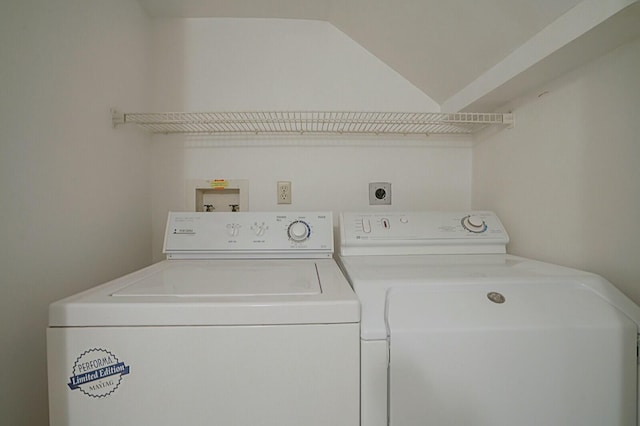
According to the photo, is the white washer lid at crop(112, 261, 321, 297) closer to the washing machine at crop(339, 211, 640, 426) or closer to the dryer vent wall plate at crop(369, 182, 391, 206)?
the washing machine at crop(339, 211, 640, 426)

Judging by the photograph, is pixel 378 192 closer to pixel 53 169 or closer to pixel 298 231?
pixel 298 231

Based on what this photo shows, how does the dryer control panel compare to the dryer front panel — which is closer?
the dryer front panel

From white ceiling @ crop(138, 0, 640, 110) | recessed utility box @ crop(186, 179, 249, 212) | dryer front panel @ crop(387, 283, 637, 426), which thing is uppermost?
white ceiling @ crop(138, 0, 640, 110)

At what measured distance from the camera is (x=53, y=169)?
748 millimetres

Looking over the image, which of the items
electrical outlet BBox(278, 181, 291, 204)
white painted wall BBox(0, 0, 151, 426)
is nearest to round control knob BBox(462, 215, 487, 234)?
electrical outlet BBox(278, 181, 291, 204)

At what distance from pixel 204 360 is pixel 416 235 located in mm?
826

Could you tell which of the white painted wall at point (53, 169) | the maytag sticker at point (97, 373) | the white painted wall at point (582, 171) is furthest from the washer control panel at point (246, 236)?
the white painted wall at point (582, 171)

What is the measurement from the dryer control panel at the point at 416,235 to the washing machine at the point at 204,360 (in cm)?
47

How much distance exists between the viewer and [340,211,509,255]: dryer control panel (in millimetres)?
1003

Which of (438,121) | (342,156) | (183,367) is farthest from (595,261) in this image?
(183,367)

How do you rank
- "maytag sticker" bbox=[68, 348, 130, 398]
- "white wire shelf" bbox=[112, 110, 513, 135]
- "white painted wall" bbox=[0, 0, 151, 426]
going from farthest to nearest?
"white wire shelf" bbox=[112, 110, 513, 135] → "white painted wall" bbox=[0, 0, 151, 426] → "maytag sticker" bbox=[68, 348, 130, 398]

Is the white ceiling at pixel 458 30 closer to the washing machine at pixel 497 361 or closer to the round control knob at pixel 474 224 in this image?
the round control knob at pixel 474 224

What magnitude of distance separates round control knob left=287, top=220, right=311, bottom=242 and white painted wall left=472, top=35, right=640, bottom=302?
0.90 metres

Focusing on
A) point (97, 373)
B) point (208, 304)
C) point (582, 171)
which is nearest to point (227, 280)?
point (208, 304)
